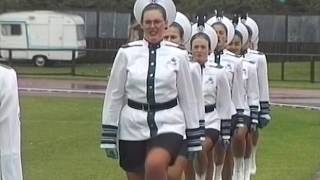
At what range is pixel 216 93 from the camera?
1042 cm

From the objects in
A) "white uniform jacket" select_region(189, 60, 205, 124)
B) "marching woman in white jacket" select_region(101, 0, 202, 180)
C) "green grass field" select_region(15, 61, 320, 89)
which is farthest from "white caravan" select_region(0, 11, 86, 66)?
"marching woman in white jacket" select_region(101, 0, 202, 180)

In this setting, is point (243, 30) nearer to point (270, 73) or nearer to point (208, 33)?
point (208, 33)

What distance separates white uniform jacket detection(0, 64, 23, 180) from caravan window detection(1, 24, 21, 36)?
46.5 metres

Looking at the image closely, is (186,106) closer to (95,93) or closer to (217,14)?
(217,14)

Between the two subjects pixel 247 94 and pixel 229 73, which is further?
pixel 247 94

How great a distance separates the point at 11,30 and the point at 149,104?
1733 inches

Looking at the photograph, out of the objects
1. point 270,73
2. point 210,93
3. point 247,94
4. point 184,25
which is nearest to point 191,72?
point 184,25

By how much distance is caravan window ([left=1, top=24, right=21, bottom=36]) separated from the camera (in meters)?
50.8

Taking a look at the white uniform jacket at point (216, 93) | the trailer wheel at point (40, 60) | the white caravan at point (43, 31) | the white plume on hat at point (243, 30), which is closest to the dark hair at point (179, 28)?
the white uniform jacket at point (216, 93)

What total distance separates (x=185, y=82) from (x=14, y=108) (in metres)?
3.36

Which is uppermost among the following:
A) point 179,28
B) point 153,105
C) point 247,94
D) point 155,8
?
point 155,8

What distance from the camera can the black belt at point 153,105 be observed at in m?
7.84

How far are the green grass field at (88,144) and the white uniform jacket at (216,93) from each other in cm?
309

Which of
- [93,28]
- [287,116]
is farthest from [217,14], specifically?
[93,28]
